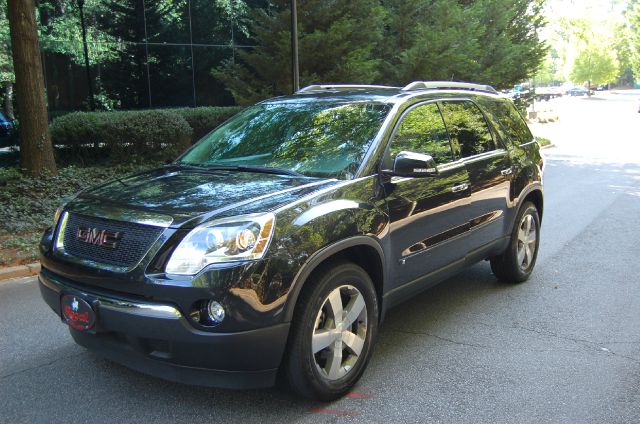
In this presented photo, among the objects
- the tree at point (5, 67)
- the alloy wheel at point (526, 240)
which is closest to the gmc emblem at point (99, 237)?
the alloy wheel at point (526, 240)

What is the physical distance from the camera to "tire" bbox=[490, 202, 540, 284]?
18.3 ft

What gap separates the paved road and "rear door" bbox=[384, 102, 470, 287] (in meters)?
0.63

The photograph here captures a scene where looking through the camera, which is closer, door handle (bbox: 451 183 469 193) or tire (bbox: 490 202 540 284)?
door handle (bbox: 451 183 469 193)

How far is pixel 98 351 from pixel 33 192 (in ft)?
23.8

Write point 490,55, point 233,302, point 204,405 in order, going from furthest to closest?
point 490,55 → point 204,405 → point 233,302

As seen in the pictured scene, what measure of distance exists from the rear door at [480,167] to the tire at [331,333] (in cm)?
149

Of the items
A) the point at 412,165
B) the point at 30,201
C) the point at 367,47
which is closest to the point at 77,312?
the point at 412,165

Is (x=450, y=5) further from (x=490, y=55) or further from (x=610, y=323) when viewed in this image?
(x=610, y=323)

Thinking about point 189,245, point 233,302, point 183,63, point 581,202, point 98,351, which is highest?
point 183,63

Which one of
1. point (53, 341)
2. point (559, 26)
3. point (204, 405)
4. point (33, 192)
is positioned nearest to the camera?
point (204, 405)

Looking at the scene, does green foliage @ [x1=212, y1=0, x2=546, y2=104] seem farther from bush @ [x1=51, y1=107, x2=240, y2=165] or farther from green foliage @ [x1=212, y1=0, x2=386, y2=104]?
bush @ [x1=51, y1=107, x2=240, y2=165]

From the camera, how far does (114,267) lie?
122 inches

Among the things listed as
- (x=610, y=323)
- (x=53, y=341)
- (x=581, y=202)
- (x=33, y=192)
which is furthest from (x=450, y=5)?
(x=53, y=341)

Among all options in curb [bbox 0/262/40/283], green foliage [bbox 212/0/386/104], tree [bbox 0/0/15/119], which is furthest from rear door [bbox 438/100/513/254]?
tree [bbox 0/0/15/119]
